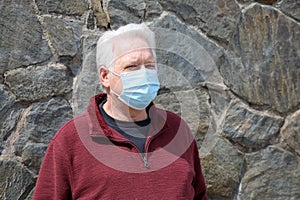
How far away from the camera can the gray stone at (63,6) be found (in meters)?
2.57

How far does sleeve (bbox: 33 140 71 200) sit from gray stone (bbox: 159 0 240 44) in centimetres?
100

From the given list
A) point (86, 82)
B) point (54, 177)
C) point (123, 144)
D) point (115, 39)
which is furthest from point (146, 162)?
point (86, 82)

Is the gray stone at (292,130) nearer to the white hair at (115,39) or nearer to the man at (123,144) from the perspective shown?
the man at (123,144)

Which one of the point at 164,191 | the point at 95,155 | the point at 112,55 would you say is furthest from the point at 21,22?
Answer: the point at 164,191

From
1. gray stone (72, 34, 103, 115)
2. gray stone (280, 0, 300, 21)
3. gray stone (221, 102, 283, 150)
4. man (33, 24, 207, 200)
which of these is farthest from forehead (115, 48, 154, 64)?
gray stone (280, 0, 300, 21)

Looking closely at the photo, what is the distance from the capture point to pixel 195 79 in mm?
2730

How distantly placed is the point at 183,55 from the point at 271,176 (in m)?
0.72

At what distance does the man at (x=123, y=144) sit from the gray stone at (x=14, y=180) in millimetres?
576

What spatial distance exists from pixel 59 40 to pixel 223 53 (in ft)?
2.50

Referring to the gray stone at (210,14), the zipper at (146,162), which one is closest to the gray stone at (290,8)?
the gray stone at (210,14)

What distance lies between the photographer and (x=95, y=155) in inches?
78.9

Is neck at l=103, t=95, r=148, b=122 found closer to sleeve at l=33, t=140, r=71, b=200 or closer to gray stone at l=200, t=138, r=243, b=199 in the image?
sleeve at l=33, t=140, r=71, b=200

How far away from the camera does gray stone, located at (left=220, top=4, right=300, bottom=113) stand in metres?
2.72

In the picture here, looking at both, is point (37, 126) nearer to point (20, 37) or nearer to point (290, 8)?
point (20, 37)
